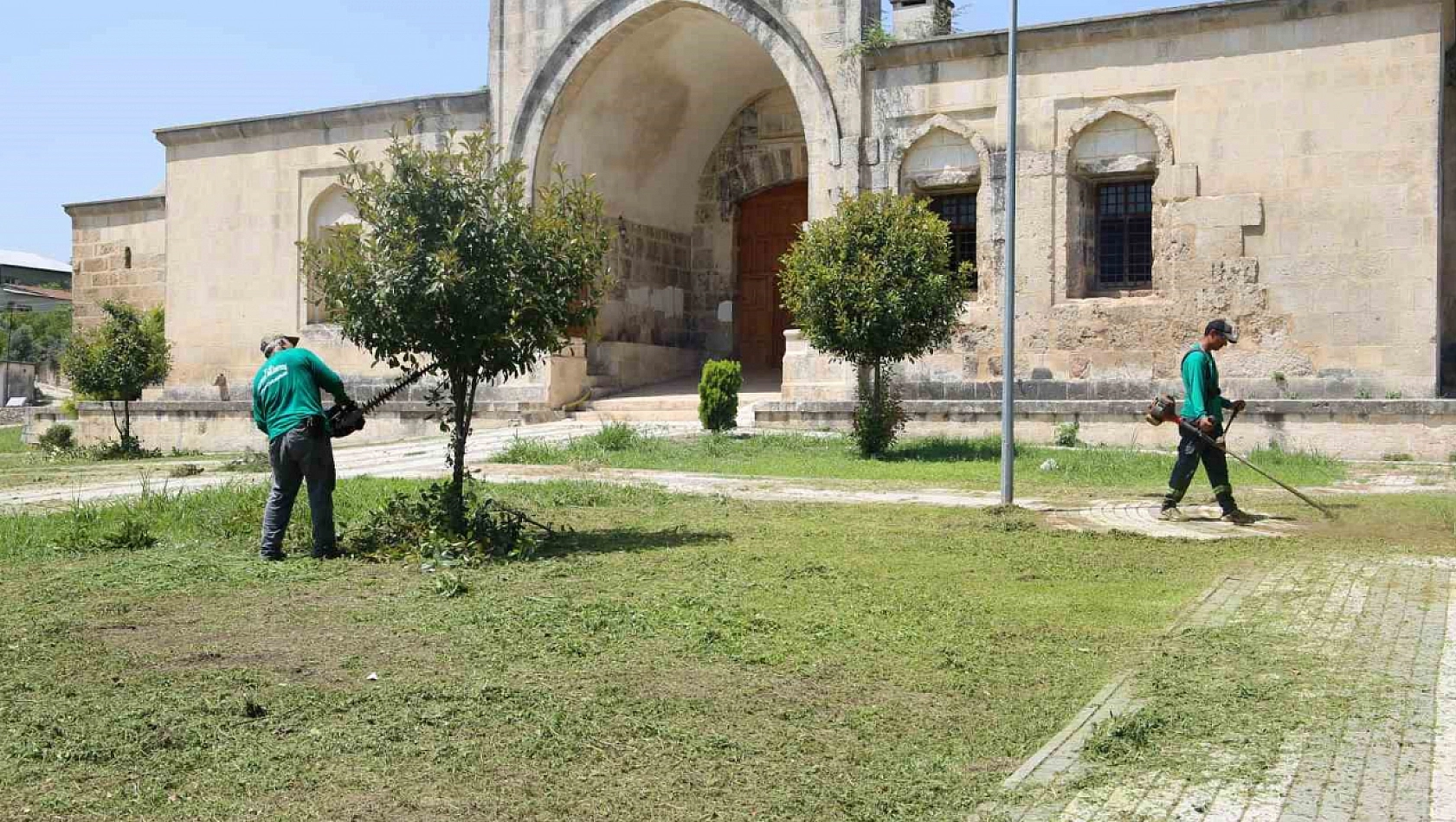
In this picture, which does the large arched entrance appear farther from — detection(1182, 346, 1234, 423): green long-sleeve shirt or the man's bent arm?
the man's bent arm

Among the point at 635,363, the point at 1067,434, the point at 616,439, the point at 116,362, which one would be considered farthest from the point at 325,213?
the point at 1067,434

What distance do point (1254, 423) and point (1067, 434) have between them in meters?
2.21

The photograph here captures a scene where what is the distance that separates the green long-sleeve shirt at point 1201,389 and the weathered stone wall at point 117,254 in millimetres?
22598

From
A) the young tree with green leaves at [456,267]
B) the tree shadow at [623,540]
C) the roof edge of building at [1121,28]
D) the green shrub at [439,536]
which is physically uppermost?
the roof edge of building at [1121,28]

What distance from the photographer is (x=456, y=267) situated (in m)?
8.47

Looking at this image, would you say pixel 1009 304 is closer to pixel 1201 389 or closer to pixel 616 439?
pixel 1201 389

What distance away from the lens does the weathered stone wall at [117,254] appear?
2781 centimetres

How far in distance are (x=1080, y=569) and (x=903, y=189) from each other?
12.3 m

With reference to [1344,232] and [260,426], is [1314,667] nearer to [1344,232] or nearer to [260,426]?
[260,426]

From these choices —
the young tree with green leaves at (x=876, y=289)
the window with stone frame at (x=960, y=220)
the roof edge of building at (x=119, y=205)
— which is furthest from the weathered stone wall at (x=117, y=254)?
the young tree with green leaves at (x=876, y=289)

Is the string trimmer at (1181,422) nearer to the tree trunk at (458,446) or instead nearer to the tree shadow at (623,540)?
the tree shadow at (623,540)

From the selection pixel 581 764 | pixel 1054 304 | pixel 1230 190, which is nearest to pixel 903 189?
pixel 1054 304

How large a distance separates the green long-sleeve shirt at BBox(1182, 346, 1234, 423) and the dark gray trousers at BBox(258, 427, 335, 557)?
20.2 feet

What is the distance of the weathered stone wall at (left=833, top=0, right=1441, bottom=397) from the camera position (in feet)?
53.6
